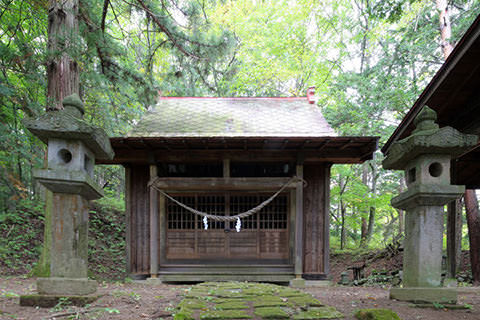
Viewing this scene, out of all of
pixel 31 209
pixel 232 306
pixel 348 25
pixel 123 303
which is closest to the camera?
pixel 232 306

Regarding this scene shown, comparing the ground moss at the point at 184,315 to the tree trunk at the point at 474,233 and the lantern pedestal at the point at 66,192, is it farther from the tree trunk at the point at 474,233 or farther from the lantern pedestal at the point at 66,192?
the tree trunk at the point at 474,233

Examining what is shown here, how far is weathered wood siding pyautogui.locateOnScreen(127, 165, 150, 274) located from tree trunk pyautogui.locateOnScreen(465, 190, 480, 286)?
8.80 metres

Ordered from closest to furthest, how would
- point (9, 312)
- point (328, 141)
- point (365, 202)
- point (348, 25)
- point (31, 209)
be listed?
1. point (9, 312)
2. point (328, 141)
3. point (31, 209)
4. point (365, 202)
5. point (348, 25)

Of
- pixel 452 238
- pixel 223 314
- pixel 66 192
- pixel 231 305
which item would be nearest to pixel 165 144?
pixel 66 192

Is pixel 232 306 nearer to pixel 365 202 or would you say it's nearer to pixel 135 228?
pixel 135 228

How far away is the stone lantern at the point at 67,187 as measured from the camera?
3742 mm

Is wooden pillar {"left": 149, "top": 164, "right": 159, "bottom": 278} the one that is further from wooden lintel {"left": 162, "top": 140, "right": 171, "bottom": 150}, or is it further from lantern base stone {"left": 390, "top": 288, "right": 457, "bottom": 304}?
lantern base stone {"left": 390, "top": 288, "right": 457, "bottom": 304}

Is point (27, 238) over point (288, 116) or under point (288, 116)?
under

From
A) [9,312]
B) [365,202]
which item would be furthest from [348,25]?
[9,312]

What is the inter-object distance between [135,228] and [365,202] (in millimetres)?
10222

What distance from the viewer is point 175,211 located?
7801mm

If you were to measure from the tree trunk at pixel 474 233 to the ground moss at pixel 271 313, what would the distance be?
7331 mm

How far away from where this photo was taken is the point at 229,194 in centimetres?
767

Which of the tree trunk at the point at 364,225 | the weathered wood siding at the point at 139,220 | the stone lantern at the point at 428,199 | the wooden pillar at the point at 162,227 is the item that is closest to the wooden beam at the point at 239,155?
the weathered wood siding at the point at 139,220
